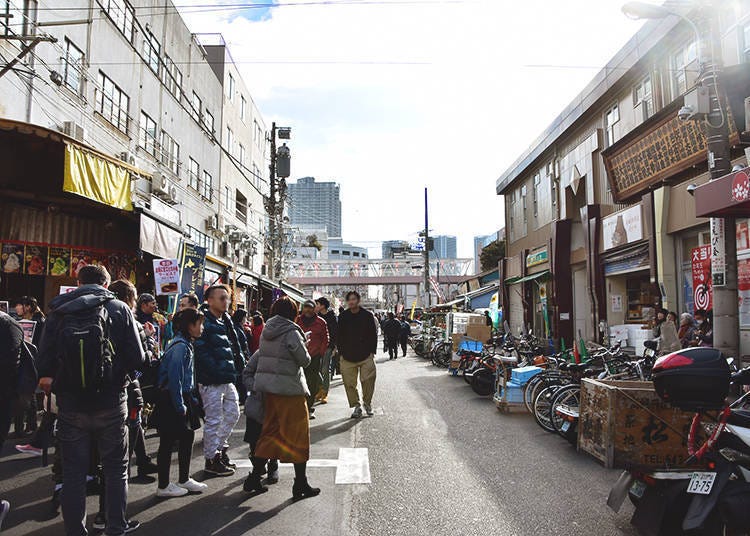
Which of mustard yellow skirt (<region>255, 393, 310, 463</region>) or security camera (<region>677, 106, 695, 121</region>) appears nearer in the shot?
mustard yellow skirt (<region>255, 393, 310, 463</region>)

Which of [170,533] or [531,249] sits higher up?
[531,249]

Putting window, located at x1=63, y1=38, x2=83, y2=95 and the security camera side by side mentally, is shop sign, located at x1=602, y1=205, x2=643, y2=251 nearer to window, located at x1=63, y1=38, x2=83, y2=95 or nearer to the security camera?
the security camera

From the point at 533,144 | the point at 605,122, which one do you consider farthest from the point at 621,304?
the point at 533,144

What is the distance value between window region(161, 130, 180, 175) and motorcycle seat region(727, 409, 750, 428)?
20.4m

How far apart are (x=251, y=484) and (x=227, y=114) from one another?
90.5 feet

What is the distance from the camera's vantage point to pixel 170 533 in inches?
170

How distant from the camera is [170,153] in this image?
21609 millimetres

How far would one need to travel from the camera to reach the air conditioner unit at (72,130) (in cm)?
1362

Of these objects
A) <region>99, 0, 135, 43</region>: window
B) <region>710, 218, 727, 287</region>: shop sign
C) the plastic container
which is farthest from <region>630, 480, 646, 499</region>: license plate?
<region>99, 0, 135, 43</region>: window

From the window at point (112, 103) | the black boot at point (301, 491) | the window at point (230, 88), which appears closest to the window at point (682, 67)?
the black boot at point (301, 491)

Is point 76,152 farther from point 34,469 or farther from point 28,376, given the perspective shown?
point 28,376

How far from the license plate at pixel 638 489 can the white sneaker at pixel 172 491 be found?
385 centimetres

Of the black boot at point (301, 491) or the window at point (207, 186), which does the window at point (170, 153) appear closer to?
the window at point (207, 186)

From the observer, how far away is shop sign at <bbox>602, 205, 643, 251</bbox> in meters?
15.7
